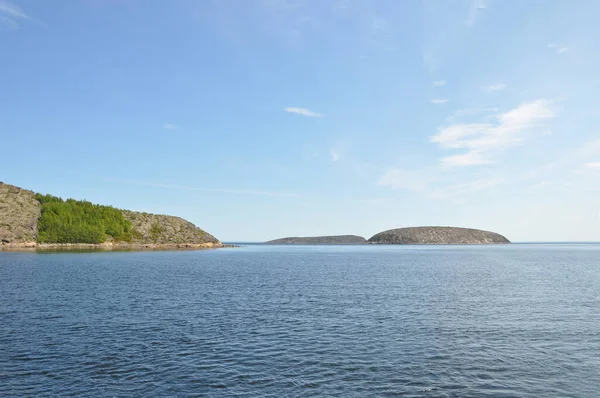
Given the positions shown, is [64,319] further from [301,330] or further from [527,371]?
[527,371]

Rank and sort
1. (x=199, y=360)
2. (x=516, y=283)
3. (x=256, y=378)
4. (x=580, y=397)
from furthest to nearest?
(x=516, y=283)
(x=199, y=360)
(x=256, y=378)
(x=580, y=397)

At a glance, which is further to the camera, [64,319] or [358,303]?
[358,303]

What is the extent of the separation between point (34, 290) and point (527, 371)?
75042mm

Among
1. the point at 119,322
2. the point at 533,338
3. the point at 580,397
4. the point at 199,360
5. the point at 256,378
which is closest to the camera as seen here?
the point at 580,397

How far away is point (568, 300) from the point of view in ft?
203

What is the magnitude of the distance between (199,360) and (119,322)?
61.2 feet

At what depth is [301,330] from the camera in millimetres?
42188

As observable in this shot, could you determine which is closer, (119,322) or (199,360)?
(199,360)

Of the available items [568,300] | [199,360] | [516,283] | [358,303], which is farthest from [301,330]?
[516,283]

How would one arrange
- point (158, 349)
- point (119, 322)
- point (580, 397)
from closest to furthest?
point (580, 397) → point (158, 349) → point (119, 322)

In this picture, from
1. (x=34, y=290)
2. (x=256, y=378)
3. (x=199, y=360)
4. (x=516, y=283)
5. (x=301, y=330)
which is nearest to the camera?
(x=256, y=378)

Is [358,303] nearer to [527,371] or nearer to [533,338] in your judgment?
[533,338]

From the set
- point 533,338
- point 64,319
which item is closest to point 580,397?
point 533,338

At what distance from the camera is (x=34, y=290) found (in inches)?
2672
